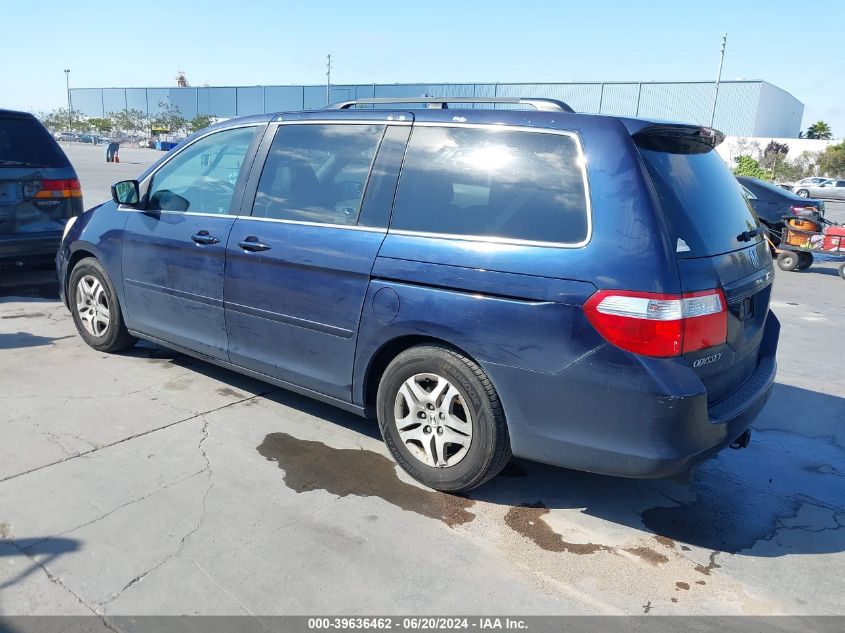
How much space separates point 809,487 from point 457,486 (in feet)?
6.77

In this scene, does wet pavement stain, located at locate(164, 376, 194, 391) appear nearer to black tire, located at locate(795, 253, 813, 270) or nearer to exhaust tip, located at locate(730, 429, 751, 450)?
exhaust tip, located at locate(730, 429, 751, 450)

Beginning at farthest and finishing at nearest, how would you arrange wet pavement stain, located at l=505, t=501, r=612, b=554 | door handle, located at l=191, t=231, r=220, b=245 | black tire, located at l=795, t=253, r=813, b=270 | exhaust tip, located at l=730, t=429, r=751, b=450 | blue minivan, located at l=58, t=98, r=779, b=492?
black tire, located at l=795, t=253, r=813, b=270
door handle, located at l=191, t=231, r=220, b=245
exhaust tip, located at l=730, t=429, r=751, b=450
wet pavement stain, located at l=505, t=501, r=612, b=554
blue minivan, located at l=58, t=98, r=779, b=492

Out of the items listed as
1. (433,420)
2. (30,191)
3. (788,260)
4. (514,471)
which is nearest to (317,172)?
(433,420)

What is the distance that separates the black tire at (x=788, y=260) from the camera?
39.9 feet

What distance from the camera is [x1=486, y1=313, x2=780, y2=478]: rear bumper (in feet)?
9.29

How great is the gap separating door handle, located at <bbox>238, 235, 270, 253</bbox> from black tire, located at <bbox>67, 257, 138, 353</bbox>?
5.45 ft

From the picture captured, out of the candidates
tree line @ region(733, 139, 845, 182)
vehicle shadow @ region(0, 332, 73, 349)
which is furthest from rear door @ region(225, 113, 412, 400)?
tree line @ region(733, 139, 845, 182)

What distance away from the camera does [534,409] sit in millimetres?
3102

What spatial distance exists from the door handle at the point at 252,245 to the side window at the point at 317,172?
6.9 inches

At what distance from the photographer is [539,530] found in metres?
3.24

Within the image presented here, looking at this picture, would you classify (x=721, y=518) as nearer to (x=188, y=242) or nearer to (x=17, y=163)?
(x=188, y=242)

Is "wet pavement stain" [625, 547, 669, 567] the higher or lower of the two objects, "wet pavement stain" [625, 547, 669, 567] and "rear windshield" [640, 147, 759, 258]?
the lower

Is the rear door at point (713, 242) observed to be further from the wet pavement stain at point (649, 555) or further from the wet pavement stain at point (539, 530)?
the wet pavement stain at point (539, 530)

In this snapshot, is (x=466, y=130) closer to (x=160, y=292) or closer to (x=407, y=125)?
(x=407, y=125)
